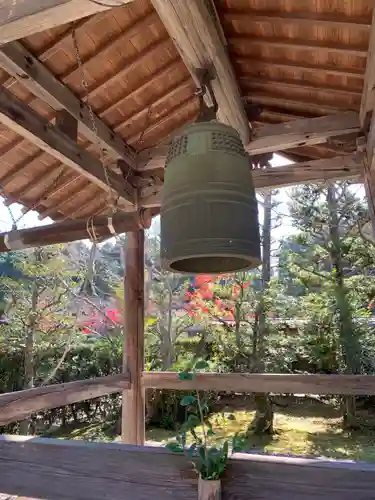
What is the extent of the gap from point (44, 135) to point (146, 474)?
1777mm

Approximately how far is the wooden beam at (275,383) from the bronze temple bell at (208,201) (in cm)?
159

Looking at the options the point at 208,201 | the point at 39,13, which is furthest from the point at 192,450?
the point at 39,13

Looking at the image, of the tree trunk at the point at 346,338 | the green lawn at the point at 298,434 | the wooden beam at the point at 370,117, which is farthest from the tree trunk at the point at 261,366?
the wooden beam at the point at 370,117

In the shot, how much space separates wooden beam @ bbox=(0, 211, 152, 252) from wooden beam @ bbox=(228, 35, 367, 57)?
3.51ft

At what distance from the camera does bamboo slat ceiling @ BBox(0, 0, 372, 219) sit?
6.34ft

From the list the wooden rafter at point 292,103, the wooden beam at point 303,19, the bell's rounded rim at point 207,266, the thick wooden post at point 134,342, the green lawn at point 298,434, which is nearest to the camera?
the bell's rounded rim at point 207,266

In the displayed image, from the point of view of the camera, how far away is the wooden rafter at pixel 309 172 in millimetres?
2754

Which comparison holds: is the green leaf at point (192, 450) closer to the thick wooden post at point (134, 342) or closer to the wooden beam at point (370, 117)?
the wooden beam at point (370, 117)

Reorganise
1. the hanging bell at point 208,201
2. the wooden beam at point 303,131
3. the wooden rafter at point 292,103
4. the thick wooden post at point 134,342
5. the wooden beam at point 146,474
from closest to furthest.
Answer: the wooden beam at point 146,474
the hanging bell at point 208,201
the wooden beam at point 303,131
the wooden rafter at point 292,103
the thick wooden post at point 134,342

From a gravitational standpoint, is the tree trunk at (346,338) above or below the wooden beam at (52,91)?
below

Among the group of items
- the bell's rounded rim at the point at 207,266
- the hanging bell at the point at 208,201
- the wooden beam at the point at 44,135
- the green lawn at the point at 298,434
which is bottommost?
the green lawn at the point at 298,434

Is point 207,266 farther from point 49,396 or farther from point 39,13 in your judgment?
point 49,396

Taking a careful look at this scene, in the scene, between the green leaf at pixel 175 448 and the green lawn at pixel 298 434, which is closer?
the green leaf at pixel 175 448

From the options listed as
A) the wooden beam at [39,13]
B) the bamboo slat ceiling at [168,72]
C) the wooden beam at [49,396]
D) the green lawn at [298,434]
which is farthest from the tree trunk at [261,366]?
the wooden beam at [39,13]
